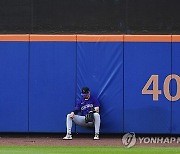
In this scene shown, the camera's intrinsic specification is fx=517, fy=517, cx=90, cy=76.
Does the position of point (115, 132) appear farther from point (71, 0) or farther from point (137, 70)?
point (71, 0)

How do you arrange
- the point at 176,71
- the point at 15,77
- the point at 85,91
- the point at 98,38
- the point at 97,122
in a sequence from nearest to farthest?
1. the point at 85,91
2. the point at 97,122
3. the point at 176,71
4. the point at 98,38
5. the point at 15,77

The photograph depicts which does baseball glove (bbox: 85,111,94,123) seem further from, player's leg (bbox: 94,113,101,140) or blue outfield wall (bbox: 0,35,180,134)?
blue outfield wall (bbox: 0,35,180,134)

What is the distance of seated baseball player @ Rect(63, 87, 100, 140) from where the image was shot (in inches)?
504

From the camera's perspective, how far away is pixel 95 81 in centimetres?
1325

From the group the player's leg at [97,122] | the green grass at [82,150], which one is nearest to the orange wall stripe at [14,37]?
the player's leg at [97,122]

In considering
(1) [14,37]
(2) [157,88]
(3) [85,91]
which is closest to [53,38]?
(1) [14,37]

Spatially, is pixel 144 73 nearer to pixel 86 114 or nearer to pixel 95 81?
pixel 95 81

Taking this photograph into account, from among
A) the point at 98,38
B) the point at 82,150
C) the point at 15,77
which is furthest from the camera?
the point at 15,77

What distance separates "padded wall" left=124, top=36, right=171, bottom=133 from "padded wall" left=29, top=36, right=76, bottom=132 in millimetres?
1403

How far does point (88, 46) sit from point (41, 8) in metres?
1.57

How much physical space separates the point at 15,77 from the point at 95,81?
206 cm

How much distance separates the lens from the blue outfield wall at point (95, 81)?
43.0 ft

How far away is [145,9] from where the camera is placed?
1326 centimetres

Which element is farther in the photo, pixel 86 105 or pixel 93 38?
pixel 93 38
